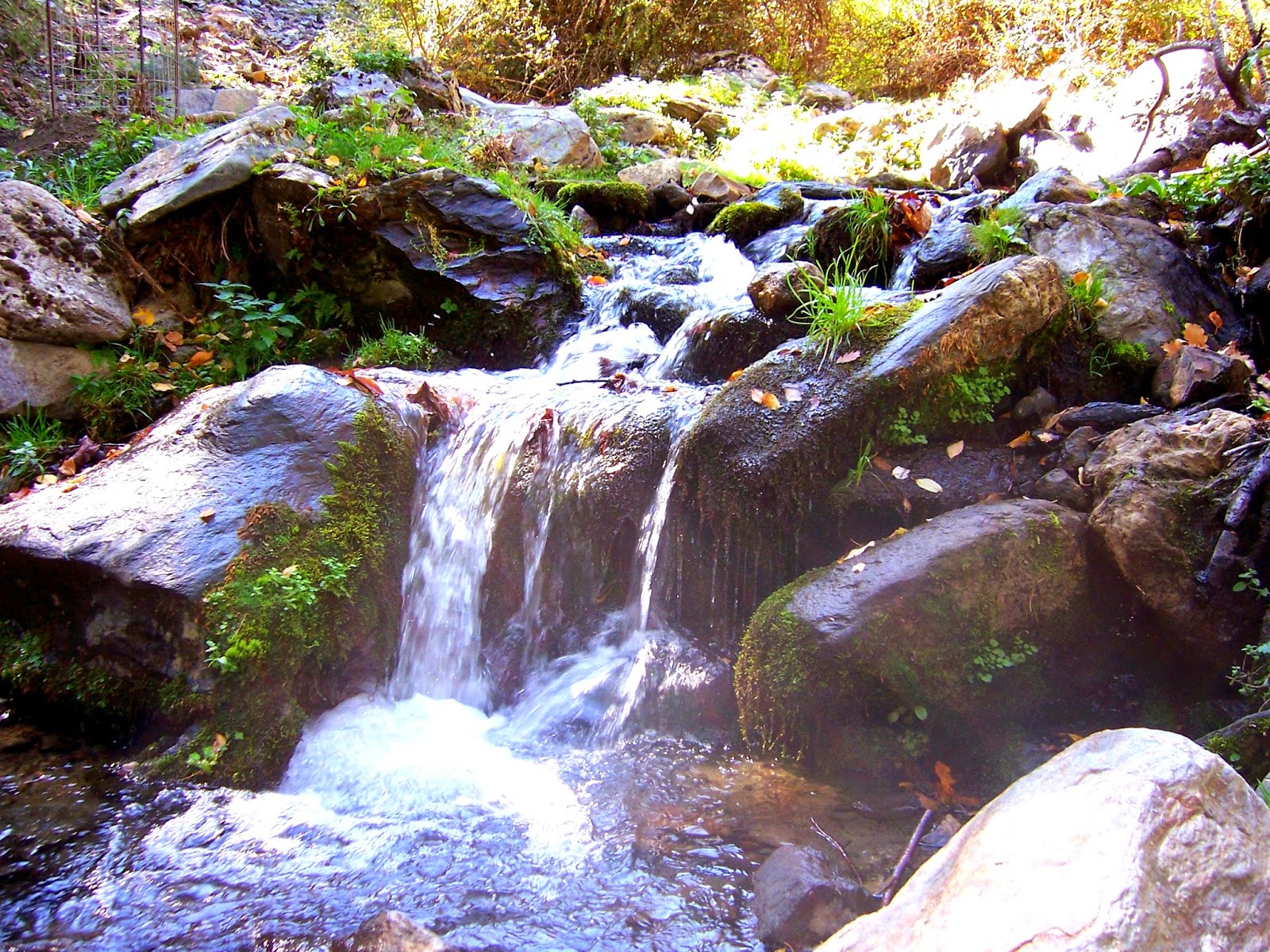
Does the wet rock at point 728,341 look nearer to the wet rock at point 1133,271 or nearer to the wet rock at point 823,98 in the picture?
the wet rock at point 1133,271

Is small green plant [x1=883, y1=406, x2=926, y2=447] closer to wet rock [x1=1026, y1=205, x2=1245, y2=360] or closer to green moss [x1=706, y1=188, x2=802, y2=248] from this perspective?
wet rock [x1=1026, y1=205, x2=1245, y2=360]

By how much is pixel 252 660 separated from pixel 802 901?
2.56 m

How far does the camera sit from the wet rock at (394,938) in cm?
236

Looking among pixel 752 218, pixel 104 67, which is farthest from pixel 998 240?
pixel 104 67

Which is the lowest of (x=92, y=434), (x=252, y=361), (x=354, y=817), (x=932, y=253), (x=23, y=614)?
(x=354, y=817)

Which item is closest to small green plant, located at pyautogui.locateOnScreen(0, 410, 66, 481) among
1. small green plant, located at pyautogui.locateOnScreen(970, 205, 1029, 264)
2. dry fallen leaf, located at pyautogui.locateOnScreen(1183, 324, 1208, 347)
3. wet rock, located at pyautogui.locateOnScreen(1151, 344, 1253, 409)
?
small green plant, located at pyautogui.locateOnScreen(970, 205, 1029, 264)

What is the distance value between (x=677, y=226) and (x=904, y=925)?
861cm

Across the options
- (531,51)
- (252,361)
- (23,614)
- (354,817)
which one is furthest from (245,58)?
(354,817)

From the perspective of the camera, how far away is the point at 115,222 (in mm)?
6301

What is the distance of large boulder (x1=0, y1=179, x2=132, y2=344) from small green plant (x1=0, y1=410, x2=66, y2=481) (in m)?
0.62

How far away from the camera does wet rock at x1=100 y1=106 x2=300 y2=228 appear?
20.6 ft

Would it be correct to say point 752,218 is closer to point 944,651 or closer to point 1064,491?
point 1064,491

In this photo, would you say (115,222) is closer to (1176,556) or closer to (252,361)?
(252,361)

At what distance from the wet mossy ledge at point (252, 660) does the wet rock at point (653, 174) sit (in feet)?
24.4
